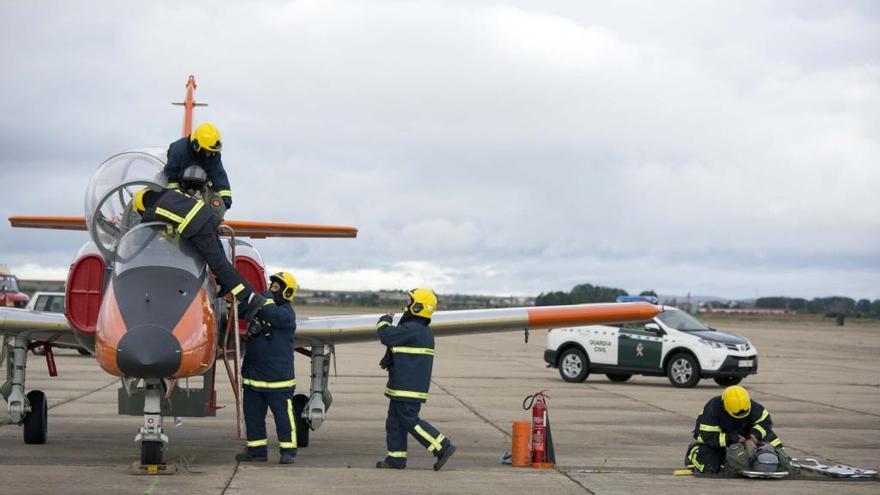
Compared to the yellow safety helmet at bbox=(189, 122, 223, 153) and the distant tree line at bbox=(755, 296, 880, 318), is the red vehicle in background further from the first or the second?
the distant tree line at bbox=(755, 296, 880, 318)

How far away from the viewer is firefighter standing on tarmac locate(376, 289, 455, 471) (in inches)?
464

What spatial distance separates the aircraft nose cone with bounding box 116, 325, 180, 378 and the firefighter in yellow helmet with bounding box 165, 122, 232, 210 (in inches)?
90.5

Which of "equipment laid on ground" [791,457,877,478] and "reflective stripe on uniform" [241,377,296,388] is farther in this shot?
"reflective stripe on uniform" [241,377,296,388]

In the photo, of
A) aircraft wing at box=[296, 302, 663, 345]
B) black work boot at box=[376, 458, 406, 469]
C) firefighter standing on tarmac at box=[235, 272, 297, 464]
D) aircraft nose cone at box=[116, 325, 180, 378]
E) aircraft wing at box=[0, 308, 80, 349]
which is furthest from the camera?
aircraft wing at box=[296, 302, 663, 345]

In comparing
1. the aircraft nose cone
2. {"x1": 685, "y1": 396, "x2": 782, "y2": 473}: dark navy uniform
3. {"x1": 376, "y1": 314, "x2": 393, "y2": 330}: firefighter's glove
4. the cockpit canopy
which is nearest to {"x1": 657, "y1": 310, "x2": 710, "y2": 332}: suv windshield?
{"x1": 685, "y1": 396, "x2": 782, "y2": 473}: dark navy uniform

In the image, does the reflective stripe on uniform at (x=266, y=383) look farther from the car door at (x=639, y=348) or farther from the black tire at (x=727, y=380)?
the black tire at (x=727, y=380)

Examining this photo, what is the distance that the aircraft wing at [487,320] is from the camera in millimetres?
14000

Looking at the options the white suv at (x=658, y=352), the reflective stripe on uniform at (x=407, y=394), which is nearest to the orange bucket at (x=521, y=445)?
the reflective stripe on uniform at (x=407, y=394)

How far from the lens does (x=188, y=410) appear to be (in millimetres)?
12453

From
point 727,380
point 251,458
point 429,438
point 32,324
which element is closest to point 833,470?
point 429,438

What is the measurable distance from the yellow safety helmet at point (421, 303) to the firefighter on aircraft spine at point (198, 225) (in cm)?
175

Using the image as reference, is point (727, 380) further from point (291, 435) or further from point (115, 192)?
point (115, 192)

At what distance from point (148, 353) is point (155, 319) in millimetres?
411

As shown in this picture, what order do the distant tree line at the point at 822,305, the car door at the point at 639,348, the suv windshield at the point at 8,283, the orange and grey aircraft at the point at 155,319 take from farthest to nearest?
the distant tree line at the point at 822,305 < the suv windshield at the point at 8,283 < the car door at the point at 639,348 < the orange and grey aircraft at the point at 155,319
